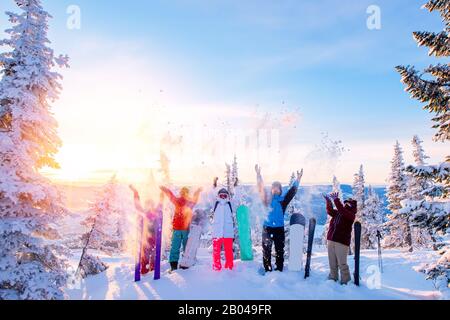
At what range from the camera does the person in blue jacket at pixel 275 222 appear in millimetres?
9398

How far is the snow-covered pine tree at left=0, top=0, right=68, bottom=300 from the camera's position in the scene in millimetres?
7848

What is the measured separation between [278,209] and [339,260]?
2.28m

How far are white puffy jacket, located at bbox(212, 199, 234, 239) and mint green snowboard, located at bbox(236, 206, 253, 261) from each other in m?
0.94

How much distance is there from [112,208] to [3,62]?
11823 mm

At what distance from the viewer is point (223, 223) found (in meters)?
9.74

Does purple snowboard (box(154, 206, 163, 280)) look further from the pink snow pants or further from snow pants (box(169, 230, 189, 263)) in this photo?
the pink snow pants

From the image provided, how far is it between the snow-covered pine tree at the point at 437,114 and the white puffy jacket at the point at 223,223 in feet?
17.4

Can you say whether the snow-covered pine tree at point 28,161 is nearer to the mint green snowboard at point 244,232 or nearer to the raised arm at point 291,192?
the mint green snowboard at point 244,232

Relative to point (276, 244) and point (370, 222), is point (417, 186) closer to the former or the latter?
point (370, 222)

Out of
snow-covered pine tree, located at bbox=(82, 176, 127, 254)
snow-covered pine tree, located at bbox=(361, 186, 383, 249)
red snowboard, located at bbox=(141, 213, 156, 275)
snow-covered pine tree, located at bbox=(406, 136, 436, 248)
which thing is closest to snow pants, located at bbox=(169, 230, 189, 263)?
red snowboard, located at bbox=(141, 213, 156, 275)

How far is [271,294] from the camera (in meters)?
7.54
